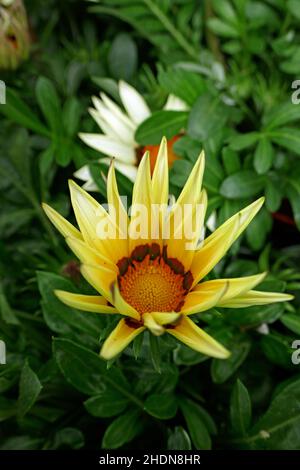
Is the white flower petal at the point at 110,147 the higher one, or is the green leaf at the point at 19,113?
the green leaf at the point at 19,113

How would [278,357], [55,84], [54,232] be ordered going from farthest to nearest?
1. [55,84]
2. [54,232]
3. [278,357]

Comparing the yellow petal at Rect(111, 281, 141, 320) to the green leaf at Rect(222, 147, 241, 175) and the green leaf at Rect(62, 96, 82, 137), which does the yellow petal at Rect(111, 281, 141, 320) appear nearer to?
the green leaf at Rect(222, 147, 241, 175)

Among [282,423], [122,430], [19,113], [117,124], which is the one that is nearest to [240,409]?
[282,423]

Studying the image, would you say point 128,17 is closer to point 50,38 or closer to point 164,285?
point 50,38

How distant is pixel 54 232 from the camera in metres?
1.16

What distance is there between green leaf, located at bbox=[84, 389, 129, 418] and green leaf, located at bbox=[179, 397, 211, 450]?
0.09 metres

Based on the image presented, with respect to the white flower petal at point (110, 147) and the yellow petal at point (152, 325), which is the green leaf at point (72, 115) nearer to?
the white flower petal at point (110, 147)

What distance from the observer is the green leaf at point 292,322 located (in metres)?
0.96

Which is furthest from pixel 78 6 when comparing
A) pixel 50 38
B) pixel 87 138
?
pixel 87 138

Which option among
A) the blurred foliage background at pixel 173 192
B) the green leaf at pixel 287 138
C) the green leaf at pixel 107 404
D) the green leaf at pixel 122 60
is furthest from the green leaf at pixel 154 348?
the green leaf at pixel 122 60

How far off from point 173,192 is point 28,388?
344 mm

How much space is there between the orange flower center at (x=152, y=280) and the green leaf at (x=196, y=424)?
10.5 inches

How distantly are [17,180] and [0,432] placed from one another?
1.39 ft

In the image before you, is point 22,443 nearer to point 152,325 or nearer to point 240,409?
point 240,409
